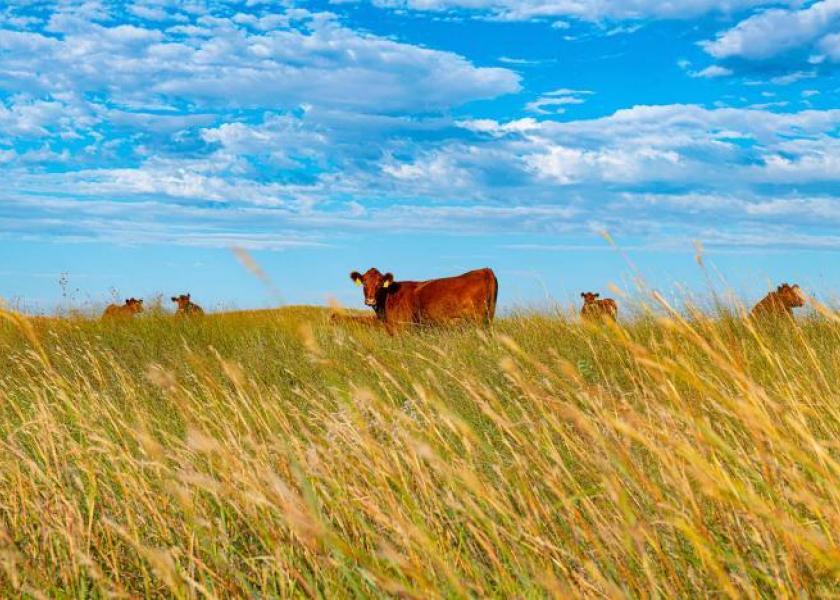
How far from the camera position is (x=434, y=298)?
50.7ft

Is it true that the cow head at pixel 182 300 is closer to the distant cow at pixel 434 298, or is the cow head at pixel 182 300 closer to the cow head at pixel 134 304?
the cow head at pixel 134 304

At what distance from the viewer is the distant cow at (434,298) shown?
14883mm

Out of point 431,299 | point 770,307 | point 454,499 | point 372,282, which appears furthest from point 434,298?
point 454,499

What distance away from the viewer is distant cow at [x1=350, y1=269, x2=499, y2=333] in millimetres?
14883

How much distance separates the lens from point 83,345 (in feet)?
38.3

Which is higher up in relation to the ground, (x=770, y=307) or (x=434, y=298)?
(x=770, y=307)

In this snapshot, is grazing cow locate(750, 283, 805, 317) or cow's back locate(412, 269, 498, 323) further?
cow's back locate(412, 269, 498, 323)

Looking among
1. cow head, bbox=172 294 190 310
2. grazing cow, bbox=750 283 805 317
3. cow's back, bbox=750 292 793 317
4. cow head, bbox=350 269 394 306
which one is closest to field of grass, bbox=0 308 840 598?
cow's back, bbox=750 292 793 317

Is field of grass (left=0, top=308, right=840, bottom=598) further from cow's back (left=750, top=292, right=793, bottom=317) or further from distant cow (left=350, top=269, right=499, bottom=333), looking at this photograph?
distant cow (left=350, top=269, right=499, bottom=333)

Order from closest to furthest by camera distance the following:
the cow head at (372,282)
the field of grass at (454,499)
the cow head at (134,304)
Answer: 1. the field of grass at (454,499)
2. the cow head at (372,282)
3. the cow head at (134,304)

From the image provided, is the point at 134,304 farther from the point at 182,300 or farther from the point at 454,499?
the point at 454,499

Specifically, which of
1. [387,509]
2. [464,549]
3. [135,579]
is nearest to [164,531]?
[135,579]

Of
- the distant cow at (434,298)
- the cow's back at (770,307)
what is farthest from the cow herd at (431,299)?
the cow's back at (770,307)

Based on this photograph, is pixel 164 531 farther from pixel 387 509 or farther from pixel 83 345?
pixel 83 345
